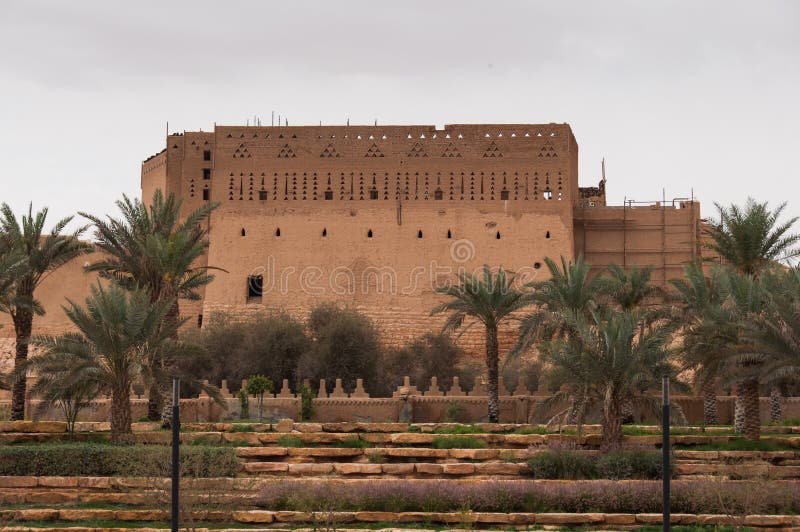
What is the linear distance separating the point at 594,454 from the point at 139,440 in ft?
22.0

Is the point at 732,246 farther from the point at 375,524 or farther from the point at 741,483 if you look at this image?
the point at 375,524

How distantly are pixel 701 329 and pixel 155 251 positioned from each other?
9499 mm

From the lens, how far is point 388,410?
28078 mm

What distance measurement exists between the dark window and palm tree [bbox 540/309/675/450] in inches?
776

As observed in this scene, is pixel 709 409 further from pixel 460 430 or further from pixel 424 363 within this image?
pixel 424 363

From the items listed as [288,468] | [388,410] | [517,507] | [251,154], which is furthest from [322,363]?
[517,507]

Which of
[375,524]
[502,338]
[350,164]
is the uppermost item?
[350,164]

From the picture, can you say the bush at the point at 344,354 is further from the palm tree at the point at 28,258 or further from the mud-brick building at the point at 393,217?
the palm tree at the point at 28,258

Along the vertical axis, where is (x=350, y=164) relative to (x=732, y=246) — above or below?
above

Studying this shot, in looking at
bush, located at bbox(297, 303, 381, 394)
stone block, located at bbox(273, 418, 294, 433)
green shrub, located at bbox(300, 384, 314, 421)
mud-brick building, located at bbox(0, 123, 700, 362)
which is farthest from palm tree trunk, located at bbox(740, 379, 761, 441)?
mud-brick building, located at bbox(0, 123, 700, 362)

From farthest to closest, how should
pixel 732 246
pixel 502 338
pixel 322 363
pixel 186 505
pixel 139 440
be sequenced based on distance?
pixel 502 338 < pixel 322 363 < pixel 732 246 < pixel 139 440 < pixel 186 505

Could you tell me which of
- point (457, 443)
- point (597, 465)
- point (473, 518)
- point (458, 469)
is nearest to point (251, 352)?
point (457, 443)

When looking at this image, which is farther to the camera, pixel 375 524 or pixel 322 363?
pixel 322 363

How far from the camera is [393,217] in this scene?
3791cm
